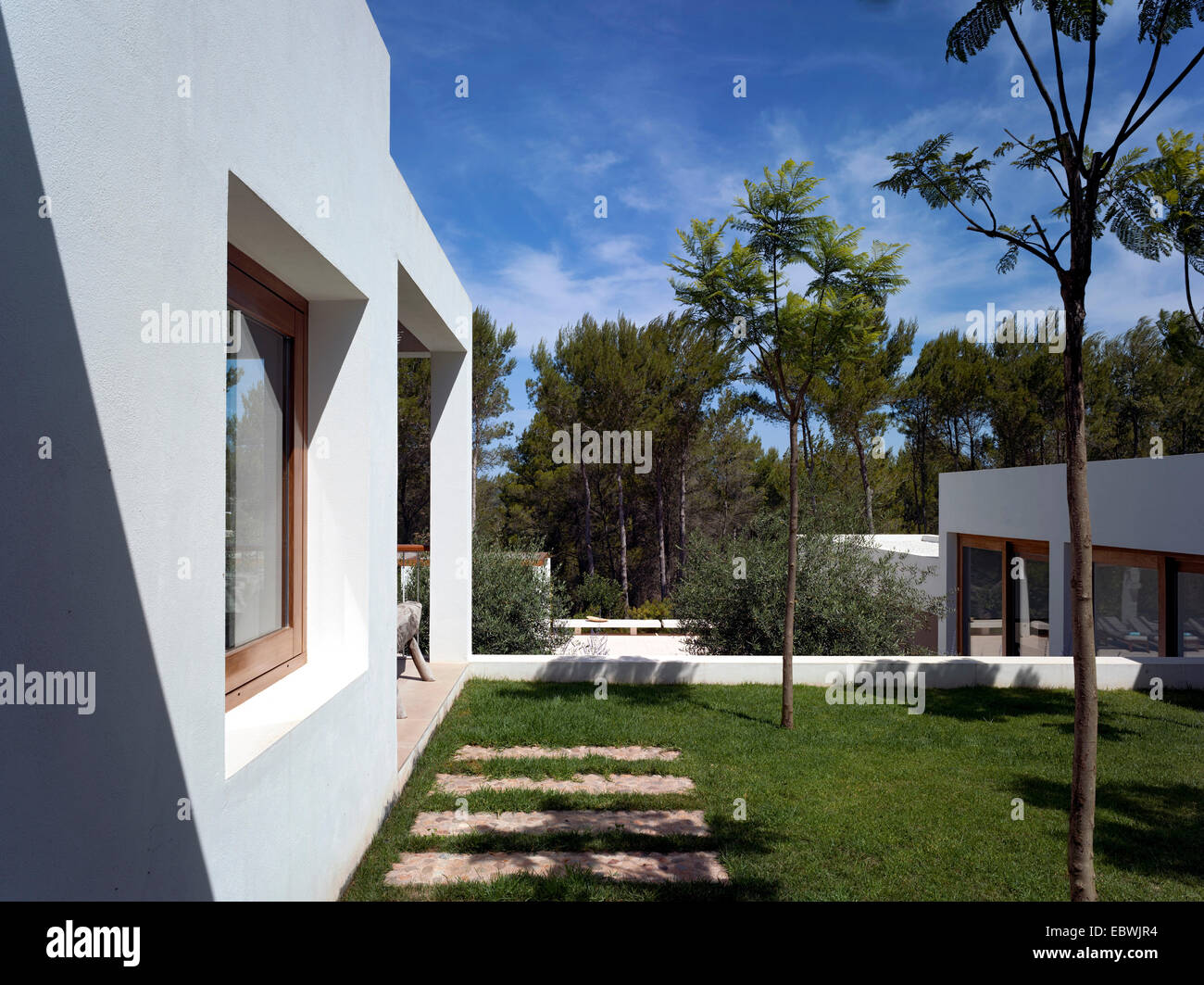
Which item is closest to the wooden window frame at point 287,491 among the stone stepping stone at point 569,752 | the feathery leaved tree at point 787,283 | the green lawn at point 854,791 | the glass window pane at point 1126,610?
the green lawn at point 854,791

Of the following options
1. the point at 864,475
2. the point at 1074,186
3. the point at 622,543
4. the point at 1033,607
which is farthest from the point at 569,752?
the point at 864,475

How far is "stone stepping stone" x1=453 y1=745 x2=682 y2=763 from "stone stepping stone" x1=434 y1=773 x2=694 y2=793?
0.36 metres

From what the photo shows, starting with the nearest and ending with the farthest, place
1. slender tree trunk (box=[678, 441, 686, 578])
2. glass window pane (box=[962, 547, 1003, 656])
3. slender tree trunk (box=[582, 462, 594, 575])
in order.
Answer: glass window pane (box=[962, 547, 1003, 656])
slender tree trunk (box=[678, 441, 686, 578])
slender tree trunk (box=[582, 462, 594, 575])

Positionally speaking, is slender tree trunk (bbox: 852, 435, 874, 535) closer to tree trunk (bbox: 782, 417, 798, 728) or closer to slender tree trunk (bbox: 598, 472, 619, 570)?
slender tree trunk (bbox: 598, 472, 619, 570)

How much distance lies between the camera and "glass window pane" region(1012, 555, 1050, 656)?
12258 mm

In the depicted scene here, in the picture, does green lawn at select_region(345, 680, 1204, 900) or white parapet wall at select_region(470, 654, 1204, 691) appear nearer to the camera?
green lawn at select_region(345, 680, 1204, 900)

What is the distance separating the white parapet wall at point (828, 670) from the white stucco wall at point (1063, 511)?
5.50 feet

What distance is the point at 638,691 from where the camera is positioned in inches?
311

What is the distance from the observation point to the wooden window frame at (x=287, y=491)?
3.45 metres

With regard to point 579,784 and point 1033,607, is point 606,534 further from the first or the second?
point 579,784

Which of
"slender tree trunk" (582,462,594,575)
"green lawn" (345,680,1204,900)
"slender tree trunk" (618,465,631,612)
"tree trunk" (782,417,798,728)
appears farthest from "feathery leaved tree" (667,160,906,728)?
"slender tree trunk" (582,462,594,575)

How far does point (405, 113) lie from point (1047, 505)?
11629 mm

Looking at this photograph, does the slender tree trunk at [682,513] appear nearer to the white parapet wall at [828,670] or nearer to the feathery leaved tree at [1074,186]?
the white parapet wall at [828,670]
